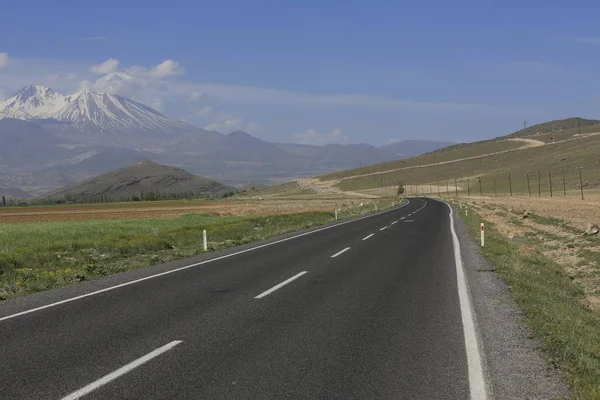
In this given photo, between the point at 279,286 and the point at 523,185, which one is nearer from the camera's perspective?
the point at 279,286

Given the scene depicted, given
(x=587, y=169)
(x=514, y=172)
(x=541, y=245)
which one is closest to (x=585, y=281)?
(x=541, y=245)

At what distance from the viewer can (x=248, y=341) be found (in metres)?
8.12

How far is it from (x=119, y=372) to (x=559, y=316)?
7071mm

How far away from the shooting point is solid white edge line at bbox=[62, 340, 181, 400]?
238 inches

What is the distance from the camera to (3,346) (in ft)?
26.1

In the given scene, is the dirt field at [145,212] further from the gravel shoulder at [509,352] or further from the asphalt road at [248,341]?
the gravel shoulder at [509,352]

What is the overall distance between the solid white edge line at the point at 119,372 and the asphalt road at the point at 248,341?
0.04 feet

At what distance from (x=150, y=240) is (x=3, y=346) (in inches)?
670

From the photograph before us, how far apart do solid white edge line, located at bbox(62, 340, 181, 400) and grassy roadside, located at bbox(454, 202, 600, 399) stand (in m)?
4.82

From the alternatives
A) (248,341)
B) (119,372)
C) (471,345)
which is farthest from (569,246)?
(119,372)

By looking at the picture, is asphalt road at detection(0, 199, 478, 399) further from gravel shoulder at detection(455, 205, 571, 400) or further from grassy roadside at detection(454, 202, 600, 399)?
grassy roadside at detection(454, 202, 600, 399)

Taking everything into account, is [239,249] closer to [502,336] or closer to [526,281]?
[526,281]

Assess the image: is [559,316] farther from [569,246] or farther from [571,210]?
[571,210]

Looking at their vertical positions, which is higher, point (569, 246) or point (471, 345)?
point (471, 345)
